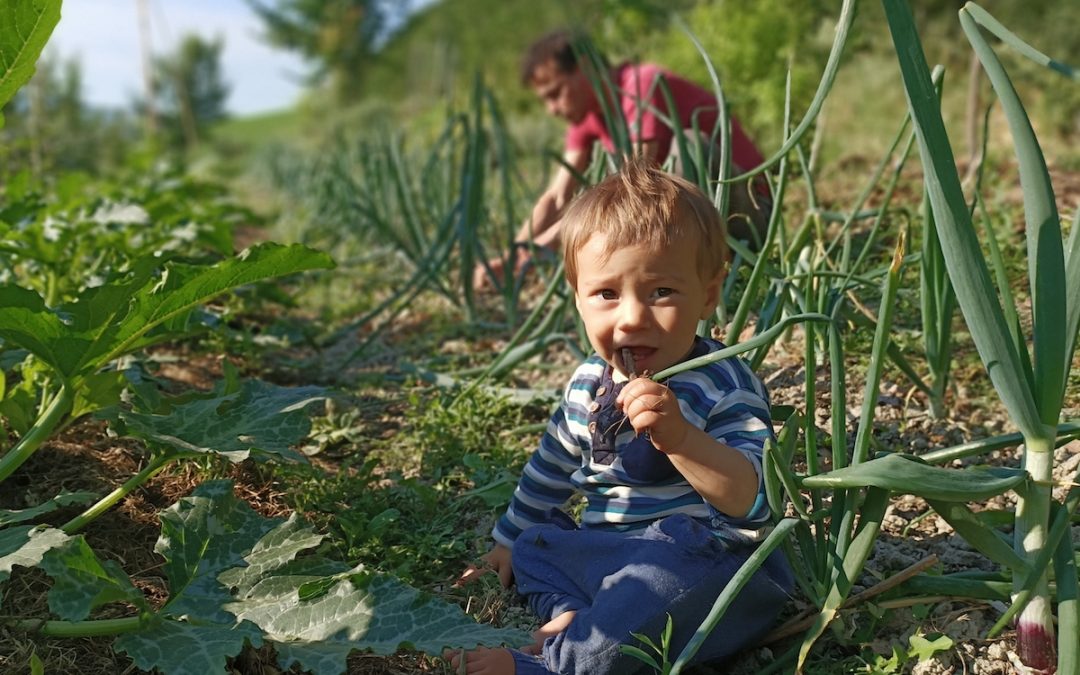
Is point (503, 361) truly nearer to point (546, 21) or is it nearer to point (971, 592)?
point (971, 592)

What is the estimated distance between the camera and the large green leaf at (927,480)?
1.14 meters

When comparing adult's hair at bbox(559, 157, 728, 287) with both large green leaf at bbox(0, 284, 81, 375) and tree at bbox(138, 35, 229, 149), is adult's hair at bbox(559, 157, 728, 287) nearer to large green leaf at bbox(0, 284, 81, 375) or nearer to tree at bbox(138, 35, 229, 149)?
large green leaf at bbox(0, 284, 81, 375)

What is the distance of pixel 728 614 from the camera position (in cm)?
137

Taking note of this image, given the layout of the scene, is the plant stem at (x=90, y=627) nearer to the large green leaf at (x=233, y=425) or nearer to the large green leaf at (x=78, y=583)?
the large green leaf at (x=78, y=583)

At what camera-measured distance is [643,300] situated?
1421mm

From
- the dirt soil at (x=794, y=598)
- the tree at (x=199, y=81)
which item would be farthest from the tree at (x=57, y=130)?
the tree at (x=199, y=81)

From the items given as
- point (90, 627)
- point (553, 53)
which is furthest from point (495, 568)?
point (553, 53)

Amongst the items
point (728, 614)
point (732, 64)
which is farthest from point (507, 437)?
point (732, 64)

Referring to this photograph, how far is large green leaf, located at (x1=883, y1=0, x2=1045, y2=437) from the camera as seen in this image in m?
1.12

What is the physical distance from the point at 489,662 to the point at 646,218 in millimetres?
652

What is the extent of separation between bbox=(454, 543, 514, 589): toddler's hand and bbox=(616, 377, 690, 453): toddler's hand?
1.52 feet

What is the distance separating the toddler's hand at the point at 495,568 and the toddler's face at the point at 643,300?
0.42 m

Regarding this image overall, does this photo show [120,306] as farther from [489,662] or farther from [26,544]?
[489,662]

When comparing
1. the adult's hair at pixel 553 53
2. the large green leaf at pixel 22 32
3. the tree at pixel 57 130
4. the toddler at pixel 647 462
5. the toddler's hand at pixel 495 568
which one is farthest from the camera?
the tree at pixel 57 130
